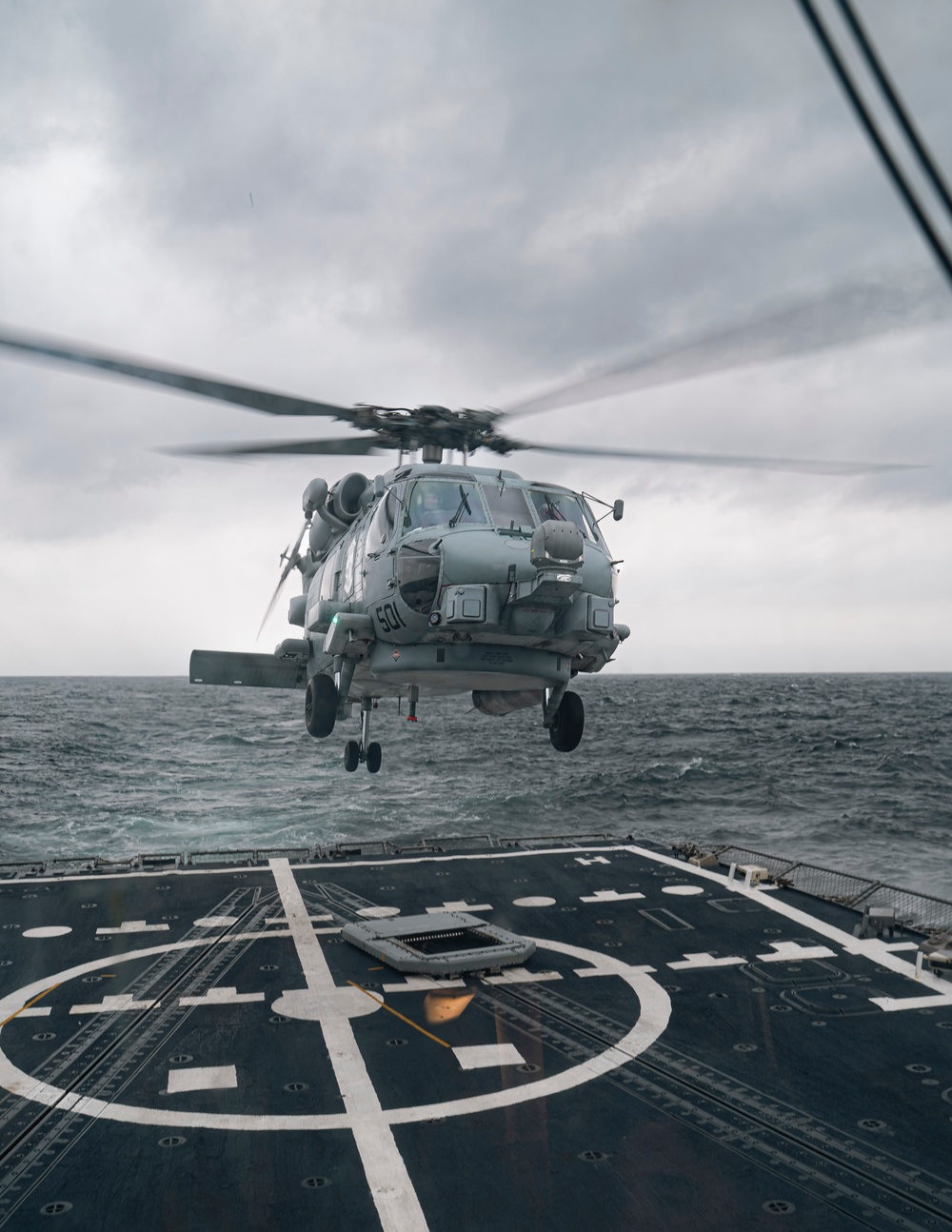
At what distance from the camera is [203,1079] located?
1259cm

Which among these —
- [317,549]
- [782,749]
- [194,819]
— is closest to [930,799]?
[782,749]

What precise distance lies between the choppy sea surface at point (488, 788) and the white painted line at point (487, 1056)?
51.6 feet

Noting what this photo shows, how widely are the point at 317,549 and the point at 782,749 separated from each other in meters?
59.5

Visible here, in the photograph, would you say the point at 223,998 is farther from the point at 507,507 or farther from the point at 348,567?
the point at 507,507

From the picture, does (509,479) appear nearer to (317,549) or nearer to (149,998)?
(317,549)

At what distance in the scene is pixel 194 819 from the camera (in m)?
44.2

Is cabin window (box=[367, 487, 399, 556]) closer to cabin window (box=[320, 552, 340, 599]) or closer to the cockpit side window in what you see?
the cockpit side window

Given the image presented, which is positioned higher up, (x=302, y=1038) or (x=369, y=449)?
(x=369, y=449)

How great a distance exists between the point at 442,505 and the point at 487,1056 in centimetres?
Answer: 800

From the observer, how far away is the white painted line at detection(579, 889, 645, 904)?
859 inches

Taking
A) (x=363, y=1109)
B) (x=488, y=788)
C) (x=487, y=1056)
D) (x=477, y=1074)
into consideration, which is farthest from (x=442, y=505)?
(x=488, y=788)

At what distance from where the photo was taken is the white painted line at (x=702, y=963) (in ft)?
56.1

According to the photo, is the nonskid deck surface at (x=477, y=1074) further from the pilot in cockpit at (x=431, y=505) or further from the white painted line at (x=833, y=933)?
the pilot in cockpit at (x=431, y=505)

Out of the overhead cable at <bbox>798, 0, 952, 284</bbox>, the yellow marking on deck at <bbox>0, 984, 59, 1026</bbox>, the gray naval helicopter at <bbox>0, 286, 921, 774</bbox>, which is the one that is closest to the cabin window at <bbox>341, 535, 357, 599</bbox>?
the gray naval helicopter at <bbox>0, 286, 921, 774</bbox>
